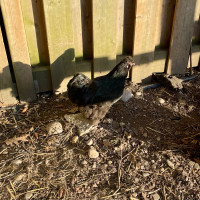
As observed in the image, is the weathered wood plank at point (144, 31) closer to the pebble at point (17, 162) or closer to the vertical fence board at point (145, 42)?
the vertical fence board at point (145, 42)

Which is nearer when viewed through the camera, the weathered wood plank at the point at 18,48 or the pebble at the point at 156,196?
the pebble at the point at 156,196

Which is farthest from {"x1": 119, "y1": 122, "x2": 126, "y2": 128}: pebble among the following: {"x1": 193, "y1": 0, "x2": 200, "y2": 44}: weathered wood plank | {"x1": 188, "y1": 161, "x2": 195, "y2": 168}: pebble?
{"x1": 193, "y1": 0, "x2": 200, "y2": 44}: weathered wood plank

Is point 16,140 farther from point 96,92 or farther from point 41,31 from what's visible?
point 41,31

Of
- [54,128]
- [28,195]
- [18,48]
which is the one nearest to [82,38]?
[18,48]

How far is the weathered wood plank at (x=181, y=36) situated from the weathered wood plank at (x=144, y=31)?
1.14ft

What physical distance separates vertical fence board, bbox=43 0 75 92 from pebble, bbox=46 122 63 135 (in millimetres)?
691

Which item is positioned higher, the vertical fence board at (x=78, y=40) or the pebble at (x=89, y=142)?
the vertical fence board at (x=78, y=40)

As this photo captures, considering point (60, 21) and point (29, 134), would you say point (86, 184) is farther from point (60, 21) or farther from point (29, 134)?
point (60, 21)

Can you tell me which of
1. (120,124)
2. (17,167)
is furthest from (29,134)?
(120,124)

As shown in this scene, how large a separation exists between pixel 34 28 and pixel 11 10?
1.09 feet

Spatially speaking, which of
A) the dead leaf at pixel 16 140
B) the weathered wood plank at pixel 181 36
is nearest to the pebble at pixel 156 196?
the dead leaf at pixel 16 140

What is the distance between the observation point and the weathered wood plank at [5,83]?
2744mm

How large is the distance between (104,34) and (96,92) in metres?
0.90

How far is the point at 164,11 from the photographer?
3.21 metres
